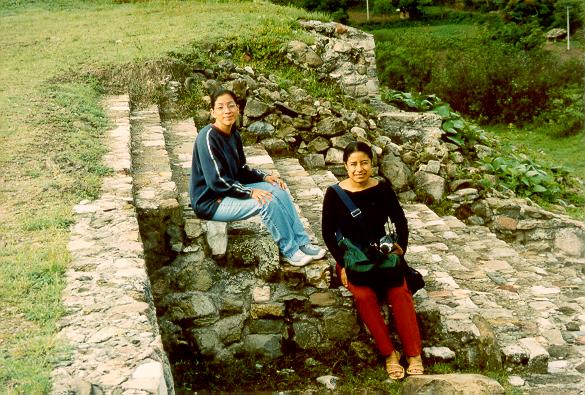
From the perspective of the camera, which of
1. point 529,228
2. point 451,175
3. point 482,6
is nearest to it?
point 529,228

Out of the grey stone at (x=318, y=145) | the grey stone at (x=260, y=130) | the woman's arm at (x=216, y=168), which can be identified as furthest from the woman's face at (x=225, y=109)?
the grey stone at (x=318, y=145)

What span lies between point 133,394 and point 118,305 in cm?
74

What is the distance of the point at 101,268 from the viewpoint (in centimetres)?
352

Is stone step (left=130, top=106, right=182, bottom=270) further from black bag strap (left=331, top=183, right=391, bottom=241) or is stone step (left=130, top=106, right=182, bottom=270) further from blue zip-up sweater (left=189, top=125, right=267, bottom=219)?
black bag strap (left=331, top=183, right=391, bottom=241)

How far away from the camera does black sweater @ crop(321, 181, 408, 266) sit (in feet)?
14.3

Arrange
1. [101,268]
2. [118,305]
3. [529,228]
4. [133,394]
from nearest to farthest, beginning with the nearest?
1. [133,394]
2. [118,305]
3. [101,268]
4. [529,228]

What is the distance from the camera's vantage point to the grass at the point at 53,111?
303 centimetres

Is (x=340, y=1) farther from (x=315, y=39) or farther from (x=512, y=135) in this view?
(x=315, y=39)

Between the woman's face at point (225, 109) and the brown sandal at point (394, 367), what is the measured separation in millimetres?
1926

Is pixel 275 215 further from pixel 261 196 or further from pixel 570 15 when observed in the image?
pixel 570 15

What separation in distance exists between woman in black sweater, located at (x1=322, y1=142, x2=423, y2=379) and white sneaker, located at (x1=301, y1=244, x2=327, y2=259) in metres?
0.18

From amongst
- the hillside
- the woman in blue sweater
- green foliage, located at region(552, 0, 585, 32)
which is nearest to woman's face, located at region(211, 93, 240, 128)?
the woman in blue sweater

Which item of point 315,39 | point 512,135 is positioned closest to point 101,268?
point 315,39

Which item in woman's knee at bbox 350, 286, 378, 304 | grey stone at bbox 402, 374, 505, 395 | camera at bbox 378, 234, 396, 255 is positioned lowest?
grey stone at bbox 402, 374, 505, 395
